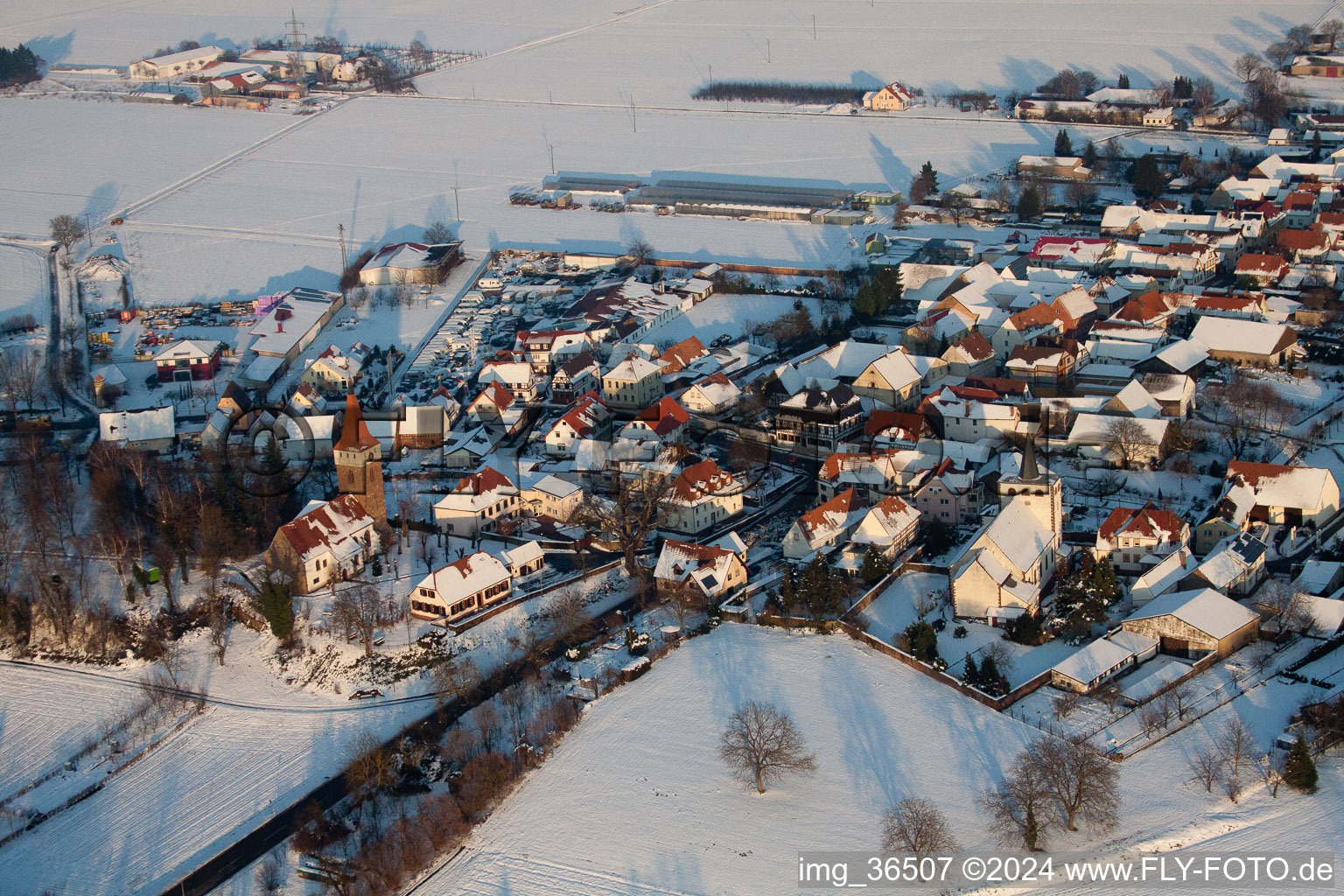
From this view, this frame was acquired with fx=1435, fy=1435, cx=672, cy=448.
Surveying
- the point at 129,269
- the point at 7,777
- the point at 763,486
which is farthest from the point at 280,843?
the point at 129,269

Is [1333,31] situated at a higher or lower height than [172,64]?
higher

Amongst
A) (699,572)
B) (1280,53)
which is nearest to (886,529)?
(699,572)

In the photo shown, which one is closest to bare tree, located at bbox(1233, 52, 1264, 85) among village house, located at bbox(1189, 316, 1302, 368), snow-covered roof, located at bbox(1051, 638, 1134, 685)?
village house, located at bbox(1189, 316, 1302, 368)

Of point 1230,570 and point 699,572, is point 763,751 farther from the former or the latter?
point 1230,570

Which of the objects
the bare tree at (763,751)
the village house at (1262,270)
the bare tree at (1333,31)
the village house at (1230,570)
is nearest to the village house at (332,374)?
the bare tree at (763,751)

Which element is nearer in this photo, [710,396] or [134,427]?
[134,427]

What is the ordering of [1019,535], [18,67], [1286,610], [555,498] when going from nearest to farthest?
[1286,610]
[1019,535]
[555,498]
[18,67]

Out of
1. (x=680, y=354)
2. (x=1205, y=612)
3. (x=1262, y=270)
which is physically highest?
(x=1262, y=270)
